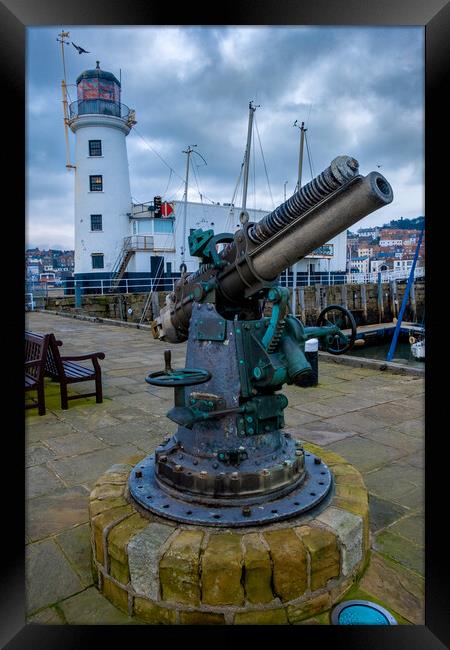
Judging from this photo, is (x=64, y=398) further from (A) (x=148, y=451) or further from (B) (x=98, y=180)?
(B) (x=98, y=180)

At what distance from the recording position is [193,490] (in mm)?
2289

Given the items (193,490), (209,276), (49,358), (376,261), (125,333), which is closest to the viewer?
(193,490)

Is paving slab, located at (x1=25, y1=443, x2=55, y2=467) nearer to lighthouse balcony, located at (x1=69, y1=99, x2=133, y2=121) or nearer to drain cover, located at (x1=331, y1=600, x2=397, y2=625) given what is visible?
drain cover, located at (x1=331, y1=600, x2=397, y2=625)

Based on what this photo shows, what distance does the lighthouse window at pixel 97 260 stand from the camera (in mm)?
Answer: 27625

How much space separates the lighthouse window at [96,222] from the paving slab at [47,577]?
26805mm

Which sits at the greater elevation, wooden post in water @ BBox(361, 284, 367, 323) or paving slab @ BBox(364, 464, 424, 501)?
wooden post in water @ BBox(361, 284, 367, 323)

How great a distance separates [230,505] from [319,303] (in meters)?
27.2

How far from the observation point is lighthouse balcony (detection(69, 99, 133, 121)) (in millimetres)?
27469

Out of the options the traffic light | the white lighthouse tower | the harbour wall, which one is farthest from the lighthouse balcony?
the harbour wall

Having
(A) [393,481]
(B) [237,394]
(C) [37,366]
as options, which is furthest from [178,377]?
(C) [37,366]

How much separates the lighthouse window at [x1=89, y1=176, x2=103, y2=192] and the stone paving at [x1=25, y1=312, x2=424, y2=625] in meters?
22.3

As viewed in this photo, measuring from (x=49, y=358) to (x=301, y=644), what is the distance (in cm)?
475
